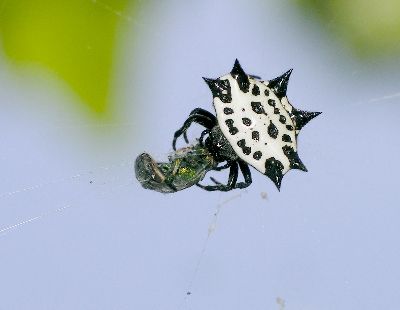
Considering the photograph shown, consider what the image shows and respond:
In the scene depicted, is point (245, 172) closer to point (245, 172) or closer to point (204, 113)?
point (245, 172)

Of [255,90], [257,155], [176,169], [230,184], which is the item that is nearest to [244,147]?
[257,155]

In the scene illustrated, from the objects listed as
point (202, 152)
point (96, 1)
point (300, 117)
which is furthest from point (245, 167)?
point (96, 1)

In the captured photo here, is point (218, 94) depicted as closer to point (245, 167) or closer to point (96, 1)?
point (245, 167)

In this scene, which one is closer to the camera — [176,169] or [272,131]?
[272,131]

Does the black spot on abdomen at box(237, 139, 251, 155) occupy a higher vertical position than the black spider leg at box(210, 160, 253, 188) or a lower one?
higher

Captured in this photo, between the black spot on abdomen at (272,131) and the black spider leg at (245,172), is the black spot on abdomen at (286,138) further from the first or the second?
the black spider leg at (245,172)

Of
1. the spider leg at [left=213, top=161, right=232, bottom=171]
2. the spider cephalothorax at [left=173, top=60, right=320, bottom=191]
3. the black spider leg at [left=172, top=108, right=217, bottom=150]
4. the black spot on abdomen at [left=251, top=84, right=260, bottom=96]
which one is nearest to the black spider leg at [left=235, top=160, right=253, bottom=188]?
the spider leg at [left=213, top=161, right=232, bottom=171]

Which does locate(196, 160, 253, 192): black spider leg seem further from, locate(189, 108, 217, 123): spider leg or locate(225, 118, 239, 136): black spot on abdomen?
locate(225, 118, 239, 136): black spot on abdomen
